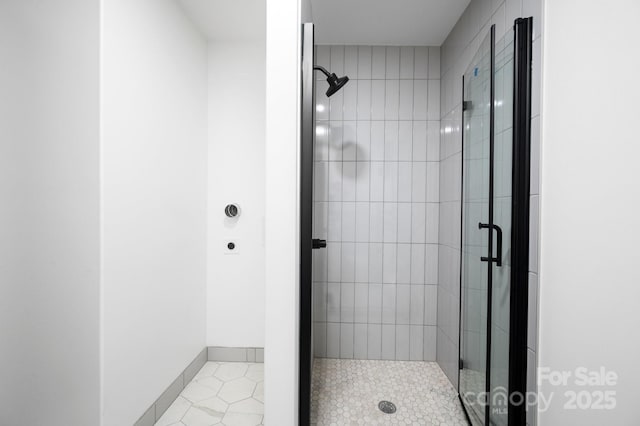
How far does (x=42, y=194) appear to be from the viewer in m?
1.19

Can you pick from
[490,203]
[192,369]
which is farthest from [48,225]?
[490,203]

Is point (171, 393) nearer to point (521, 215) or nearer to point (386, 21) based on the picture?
point (521, 215)

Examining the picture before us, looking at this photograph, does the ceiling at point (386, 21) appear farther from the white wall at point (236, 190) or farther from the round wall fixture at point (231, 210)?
the round wall fixture at point (231, 210)

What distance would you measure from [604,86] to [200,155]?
2086mm

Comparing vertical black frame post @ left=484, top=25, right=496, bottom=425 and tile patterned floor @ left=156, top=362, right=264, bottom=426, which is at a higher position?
vertical black frame post @ left=484, top=25, right=496, bottom=425

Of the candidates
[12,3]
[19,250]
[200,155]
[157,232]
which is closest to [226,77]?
[200,155]

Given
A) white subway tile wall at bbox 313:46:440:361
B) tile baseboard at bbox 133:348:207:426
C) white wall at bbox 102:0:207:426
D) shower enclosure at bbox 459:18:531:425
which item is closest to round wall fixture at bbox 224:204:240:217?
white wall at bbox 102:0:207:426

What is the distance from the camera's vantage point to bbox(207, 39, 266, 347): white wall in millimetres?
2109

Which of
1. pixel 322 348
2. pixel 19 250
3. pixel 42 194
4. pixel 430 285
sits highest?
pixel 42 194

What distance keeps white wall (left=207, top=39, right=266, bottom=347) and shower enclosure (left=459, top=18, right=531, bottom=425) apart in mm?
1390

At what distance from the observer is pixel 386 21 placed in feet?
6.35

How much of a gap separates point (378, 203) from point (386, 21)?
1.28m

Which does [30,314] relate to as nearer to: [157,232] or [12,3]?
[157,232]

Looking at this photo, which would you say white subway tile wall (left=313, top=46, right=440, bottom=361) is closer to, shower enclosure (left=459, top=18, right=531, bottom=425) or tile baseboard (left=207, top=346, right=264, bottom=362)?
tile baseboard (left=207, top=346, right=264, bottom=362)
